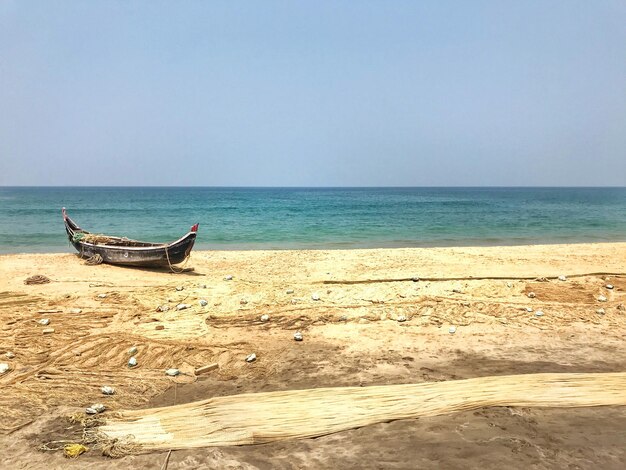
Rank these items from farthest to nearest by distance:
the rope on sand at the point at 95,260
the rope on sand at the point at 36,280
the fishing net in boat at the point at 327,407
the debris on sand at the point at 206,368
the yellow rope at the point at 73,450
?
the rope on sand at the point at 95,260
the rope on sand at the point at 36,280
the debris on sand at the point at 206,368
the fishing net in boat at the point at 327,407
the yellow rope at the point at 73,450

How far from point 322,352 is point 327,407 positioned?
1.74 metres

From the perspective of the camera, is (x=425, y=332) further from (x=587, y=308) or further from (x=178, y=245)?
(x=178, y=245)

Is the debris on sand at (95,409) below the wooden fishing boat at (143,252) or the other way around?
below

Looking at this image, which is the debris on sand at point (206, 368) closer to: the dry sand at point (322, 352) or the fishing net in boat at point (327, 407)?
the dry sand at point (322, 352)

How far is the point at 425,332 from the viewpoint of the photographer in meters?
7.18

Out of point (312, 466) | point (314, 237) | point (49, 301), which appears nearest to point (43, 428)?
point (312, 466)

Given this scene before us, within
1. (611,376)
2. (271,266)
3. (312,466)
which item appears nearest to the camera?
(312,466)

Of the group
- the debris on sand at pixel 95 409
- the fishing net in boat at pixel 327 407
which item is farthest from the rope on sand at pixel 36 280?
the fishing net in boat at pixel 327 407

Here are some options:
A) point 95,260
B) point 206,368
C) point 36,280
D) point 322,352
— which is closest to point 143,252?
point 95,260

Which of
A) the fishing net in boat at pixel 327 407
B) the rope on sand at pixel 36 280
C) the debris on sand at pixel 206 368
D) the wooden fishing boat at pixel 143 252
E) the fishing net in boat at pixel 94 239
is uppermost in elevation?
the fishing net in boat at pixel 94 239

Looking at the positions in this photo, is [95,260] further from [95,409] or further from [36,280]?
[95,409]

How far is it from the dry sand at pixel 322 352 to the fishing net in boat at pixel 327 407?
140 mm

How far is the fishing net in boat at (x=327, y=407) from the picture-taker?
4.25m

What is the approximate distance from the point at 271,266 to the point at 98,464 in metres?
10.2
